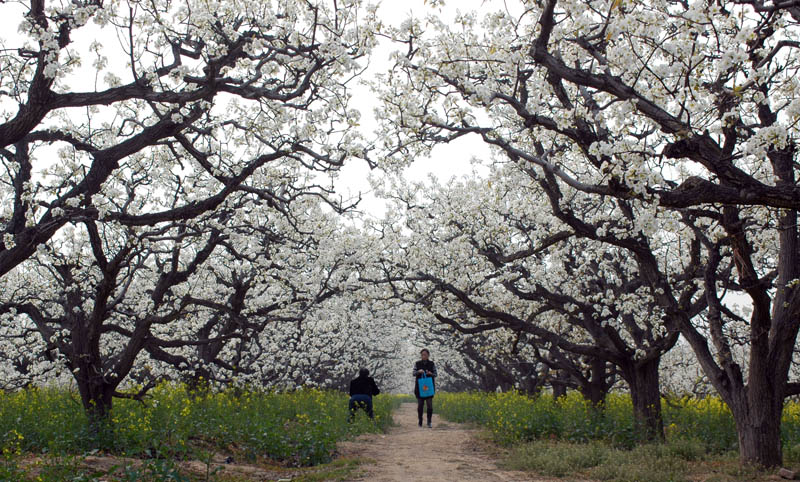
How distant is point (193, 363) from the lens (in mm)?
17172

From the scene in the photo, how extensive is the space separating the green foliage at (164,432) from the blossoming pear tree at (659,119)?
198 inches

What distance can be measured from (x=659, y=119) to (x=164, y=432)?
7111 mm

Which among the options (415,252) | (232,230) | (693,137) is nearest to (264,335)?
(415,252)

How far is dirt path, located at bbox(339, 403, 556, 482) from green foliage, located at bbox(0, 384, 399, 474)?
90 cm

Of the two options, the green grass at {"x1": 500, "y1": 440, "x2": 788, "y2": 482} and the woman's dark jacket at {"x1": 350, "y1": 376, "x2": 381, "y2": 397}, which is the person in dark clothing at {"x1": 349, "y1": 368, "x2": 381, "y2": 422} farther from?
the green grass at {"x1": 500, "y1": 440, "x2": 788, "y2": 482}

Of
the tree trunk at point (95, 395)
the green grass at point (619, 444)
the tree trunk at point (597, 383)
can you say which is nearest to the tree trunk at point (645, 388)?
the green grass at point (619, 444)

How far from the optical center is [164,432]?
26.6 ft

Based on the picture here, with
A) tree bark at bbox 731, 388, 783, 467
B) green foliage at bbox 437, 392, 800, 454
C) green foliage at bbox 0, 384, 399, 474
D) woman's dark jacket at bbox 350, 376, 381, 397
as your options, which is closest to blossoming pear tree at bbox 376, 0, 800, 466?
tree bark at bbox 731, 388, 783, 467

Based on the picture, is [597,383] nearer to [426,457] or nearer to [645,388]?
[645,388]

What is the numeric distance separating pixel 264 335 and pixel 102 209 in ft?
47.3

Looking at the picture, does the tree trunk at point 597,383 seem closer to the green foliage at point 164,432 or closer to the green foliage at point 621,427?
the green foliage at point 621,427

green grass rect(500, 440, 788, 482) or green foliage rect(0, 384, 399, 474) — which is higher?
green foliage rect(0, 384, 399, 474)

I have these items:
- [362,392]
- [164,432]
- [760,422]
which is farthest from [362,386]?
[760,422]

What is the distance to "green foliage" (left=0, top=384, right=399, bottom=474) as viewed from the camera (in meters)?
8.23
